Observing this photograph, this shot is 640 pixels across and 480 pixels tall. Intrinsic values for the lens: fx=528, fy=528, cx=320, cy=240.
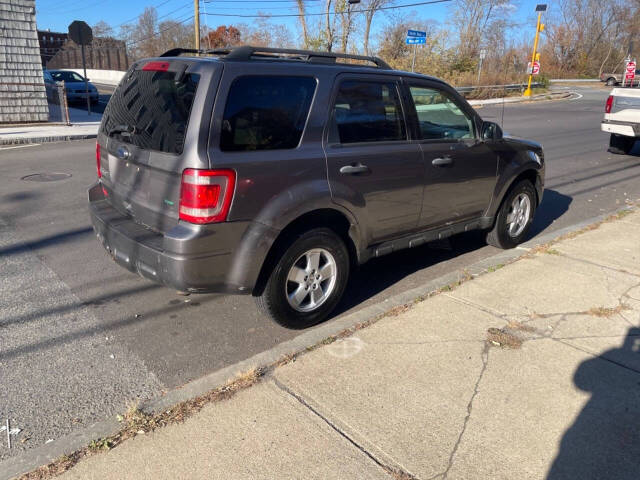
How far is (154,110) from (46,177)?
6.29 metres

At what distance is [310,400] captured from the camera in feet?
9.95

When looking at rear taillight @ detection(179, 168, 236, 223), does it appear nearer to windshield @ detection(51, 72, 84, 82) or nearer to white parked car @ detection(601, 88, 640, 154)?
white parked car @ detection(601, 88, 640, 154)

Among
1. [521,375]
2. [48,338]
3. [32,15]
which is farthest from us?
[32,15]

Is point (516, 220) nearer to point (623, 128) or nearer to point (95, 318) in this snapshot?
point (95, 318)

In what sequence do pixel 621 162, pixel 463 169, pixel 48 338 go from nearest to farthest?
1. pixel 48 338
2. pixel 463 169
3. pixel 621 162

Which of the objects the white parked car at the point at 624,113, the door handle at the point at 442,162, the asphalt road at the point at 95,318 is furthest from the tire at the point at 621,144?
the door handle at the point at 442,162

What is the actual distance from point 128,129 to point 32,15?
14.9m

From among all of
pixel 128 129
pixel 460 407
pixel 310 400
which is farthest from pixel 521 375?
pixel 128 129

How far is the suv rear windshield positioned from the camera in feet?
10.9

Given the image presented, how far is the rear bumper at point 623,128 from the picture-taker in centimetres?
1155

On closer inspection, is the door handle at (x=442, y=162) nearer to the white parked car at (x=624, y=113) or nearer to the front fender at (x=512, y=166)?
the front fender at (x=512, y=166)

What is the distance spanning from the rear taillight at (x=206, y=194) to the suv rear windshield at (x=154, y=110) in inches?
9.3

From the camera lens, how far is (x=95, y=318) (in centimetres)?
407

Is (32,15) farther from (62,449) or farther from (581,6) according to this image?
(581,6)
